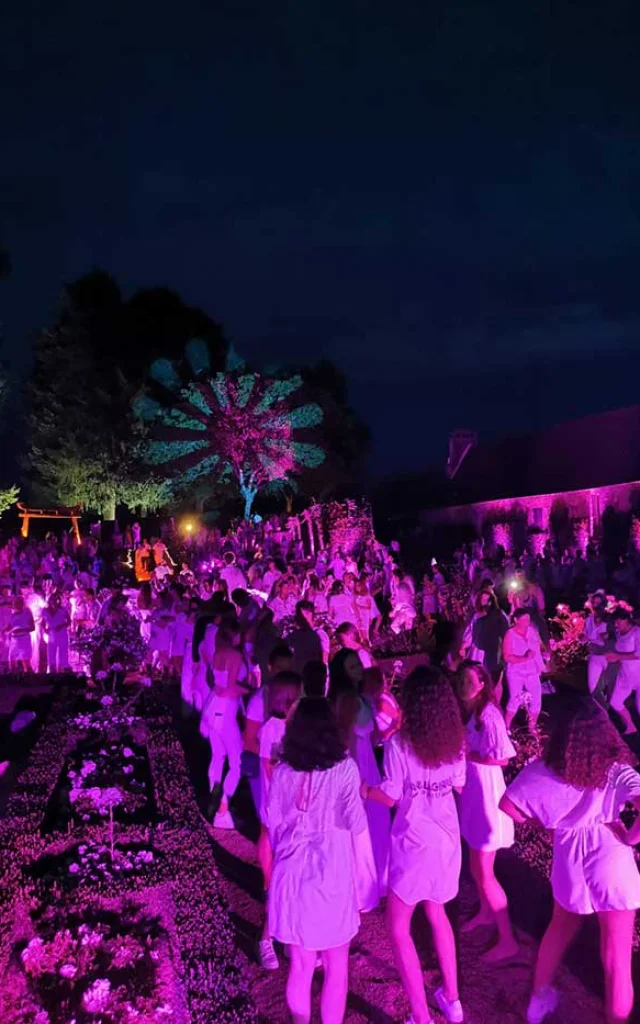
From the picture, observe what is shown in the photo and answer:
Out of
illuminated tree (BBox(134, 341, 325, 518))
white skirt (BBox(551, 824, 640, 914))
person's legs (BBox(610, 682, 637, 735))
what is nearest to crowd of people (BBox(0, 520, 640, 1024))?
white skirt (BBox(551, 824, 640, 914))

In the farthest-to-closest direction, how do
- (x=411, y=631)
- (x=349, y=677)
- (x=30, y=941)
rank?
(x=411, y=631) < (x=349, y=677) < (x=30, y=941)

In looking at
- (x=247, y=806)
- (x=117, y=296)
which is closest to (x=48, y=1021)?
(x=247, y=806)

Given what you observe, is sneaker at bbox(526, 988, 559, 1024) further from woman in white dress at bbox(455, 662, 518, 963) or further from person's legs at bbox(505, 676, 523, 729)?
person's legs at bbox(505, 676, 523, 729)

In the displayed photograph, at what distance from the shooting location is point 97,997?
409cm

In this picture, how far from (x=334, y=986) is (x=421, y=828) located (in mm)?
771

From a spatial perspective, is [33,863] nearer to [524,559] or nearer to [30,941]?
[30,941]

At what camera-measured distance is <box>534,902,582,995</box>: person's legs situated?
11.5 ft

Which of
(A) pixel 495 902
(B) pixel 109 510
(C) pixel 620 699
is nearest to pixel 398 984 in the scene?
A: (A) pixel 495 902

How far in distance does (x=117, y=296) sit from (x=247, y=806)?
135ft

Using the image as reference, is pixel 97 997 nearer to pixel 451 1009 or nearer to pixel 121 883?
pixel 121 883

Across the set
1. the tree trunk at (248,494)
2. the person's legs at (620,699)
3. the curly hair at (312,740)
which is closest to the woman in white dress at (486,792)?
the curly hair at (312,740)

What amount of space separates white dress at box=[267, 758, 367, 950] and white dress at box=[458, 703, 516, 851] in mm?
1252

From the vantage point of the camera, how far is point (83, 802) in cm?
730

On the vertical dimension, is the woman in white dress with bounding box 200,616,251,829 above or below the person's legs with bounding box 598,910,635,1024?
above
